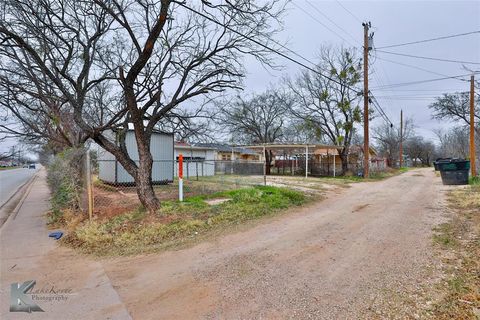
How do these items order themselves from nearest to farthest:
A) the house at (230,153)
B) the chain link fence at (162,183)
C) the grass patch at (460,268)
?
the grass patch at (460,268) < the chain link fence at (162,183) < the house at (230,153)

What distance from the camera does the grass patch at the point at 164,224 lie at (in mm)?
5367

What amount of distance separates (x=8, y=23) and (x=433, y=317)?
35.9 feet

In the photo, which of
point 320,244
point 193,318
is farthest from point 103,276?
point 320,244

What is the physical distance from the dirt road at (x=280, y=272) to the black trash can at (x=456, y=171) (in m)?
11.4

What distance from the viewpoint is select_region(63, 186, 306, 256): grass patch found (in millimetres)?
5367

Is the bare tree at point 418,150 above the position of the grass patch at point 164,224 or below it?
above

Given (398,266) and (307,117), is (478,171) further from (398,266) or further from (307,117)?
(398,266)

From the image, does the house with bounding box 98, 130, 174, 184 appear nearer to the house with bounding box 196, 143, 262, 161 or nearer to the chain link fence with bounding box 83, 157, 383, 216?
the chain link fence with bounding box 83, 157, 383, 216

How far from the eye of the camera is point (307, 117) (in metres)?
25.2
